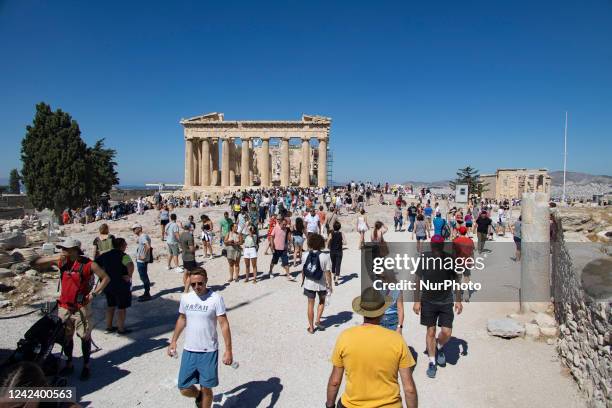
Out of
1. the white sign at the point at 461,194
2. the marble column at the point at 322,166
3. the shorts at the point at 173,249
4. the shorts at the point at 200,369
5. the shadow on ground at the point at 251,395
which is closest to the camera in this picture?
the shorts at the point at 200,369

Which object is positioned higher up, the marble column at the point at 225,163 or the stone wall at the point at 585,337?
the marble column at the point at 225,163

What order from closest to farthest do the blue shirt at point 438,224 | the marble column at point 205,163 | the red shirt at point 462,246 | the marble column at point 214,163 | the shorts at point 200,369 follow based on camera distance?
the shorts at point 200,369, the red shirt at point 462,246, the blue shirt at point 438,224, the marble column at point 205,163, the marble column at point 214,163

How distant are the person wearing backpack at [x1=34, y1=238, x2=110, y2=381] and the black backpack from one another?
128 inches

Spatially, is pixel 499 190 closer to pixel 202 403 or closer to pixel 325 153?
pixel 325 153

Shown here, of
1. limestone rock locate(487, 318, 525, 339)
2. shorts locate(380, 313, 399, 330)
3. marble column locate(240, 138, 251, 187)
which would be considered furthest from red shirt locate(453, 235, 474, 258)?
marble column locate(240, 138, 251, 187)

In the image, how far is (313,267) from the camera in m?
6.65

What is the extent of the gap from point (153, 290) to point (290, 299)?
3641 millimetres

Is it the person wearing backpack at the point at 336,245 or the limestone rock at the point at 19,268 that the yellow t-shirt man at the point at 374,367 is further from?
the limestone rock at the point at 19,268

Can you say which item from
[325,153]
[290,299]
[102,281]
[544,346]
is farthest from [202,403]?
[325,153]

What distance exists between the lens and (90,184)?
33281mm

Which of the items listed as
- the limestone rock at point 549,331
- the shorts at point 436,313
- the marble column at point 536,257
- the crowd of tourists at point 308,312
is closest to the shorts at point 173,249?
the crowd of tourists at point 308,312

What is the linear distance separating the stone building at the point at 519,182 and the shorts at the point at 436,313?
48660 millimetres

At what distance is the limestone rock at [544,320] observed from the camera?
270 inches

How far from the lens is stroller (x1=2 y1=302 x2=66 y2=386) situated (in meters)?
4.40
